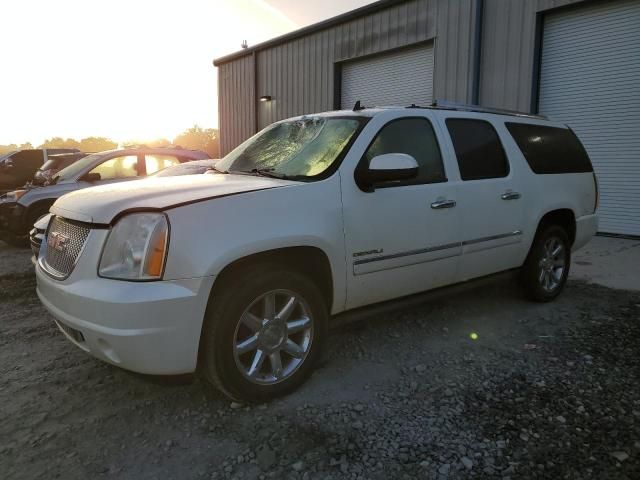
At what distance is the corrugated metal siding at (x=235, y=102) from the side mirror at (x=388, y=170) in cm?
1441

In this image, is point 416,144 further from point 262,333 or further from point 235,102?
point 235,102

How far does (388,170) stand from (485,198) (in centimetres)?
124

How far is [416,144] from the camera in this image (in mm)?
3678

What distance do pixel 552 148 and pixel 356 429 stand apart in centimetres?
356

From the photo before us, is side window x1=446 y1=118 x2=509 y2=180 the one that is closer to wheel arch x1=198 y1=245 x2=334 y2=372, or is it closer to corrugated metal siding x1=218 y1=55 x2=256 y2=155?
wheel arch x1=198 y1=245 x2=334 y2=372

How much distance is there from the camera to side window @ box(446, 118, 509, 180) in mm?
3918

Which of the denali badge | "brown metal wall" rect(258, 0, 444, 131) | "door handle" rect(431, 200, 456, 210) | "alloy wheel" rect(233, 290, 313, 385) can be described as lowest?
"alloy wheel" rect(233, 290, 313, 385)

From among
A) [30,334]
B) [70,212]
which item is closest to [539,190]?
[70,212]

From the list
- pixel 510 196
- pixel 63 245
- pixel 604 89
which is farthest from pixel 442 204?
pixel 604 89

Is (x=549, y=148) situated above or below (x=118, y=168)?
above

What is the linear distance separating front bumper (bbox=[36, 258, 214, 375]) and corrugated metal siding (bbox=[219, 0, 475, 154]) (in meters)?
9.11

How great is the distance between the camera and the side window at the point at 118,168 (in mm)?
8023


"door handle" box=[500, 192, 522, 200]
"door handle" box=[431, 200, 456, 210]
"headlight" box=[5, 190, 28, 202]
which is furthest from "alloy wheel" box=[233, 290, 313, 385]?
"headlight" box=[5, 190, 28, 202]

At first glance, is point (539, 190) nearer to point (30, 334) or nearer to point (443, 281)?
point (443, 281)
